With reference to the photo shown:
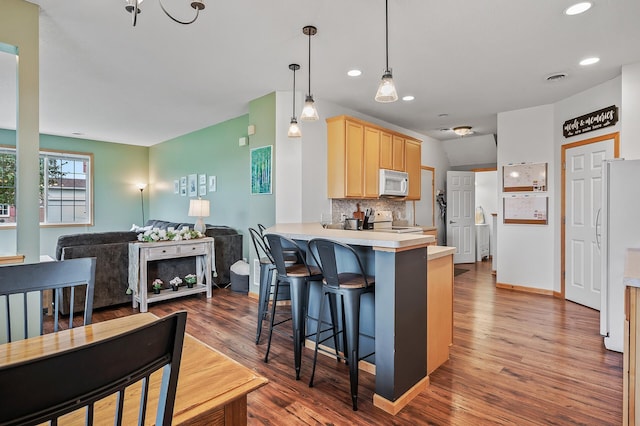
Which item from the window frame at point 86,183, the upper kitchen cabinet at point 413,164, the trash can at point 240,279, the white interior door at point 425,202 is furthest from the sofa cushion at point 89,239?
the white interior door at point 425,202

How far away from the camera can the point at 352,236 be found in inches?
89.2

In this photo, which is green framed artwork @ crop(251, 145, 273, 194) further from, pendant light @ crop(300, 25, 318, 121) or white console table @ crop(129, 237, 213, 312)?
pendant light @ crop(300, 25, 318, 121)

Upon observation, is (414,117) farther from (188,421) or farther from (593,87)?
(188,421)

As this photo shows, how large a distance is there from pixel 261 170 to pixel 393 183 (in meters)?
2.03

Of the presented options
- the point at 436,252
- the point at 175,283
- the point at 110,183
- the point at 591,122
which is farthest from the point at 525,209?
the point at 110,183

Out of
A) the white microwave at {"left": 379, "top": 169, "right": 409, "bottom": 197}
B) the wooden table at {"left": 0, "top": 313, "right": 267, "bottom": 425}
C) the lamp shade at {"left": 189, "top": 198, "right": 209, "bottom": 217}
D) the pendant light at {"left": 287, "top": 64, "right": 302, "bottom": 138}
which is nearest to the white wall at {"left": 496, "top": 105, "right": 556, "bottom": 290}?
the white microwave at {"left": 379, "top": 169, "right": 409, "bottom": 197}

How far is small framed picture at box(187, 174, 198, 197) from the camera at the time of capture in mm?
6836

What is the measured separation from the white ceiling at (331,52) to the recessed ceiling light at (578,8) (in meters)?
0.05

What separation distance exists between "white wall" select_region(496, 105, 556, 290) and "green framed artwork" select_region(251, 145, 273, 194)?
3.53 meters

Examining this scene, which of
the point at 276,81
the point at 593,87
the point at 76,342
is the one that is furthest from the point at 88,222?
the point at 593,87

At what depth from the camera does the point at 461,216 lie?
23.7 ft

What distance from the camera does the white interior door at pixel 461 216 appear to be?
23.4ft

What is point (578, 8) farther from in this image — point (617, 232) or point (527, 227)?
point (527, 227)

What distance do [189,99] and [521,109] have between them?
4771mm
